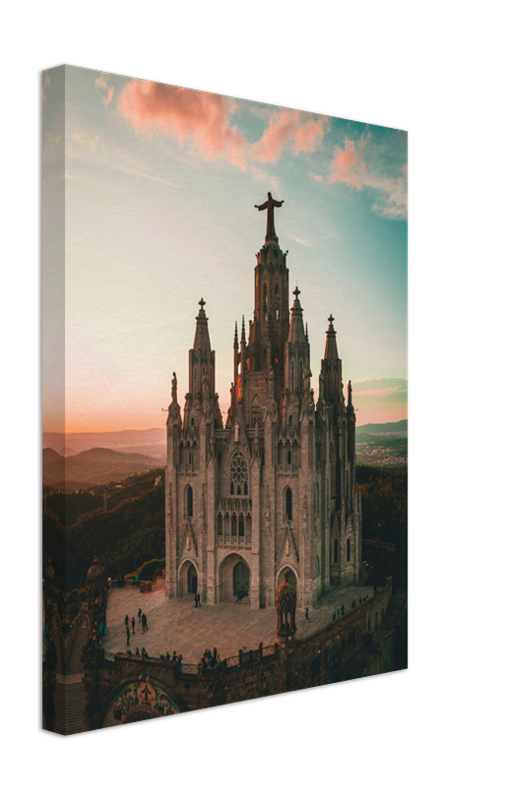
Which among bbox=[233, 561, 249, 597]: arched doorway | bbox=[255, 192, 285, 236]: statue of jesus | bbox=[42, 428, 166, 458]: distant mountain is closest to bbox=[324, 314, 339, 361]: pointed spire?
bbox=[255, 192, 285, 236]: statue of jesus

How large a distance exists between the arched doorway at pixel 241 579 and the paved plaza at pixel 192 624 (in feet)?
1.12

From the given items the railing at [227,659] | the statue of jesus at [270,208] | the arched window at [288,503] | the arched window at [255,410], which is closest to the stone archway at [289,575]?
the arched window at [288,503]

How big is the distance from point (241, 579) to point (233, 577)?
0.31 meters

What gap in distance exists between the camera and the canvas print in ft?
47.9

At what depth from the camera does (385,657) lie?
19906 mm

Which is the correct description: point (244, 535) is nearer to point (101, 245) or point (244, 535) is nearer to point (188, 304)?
point (188, 304)

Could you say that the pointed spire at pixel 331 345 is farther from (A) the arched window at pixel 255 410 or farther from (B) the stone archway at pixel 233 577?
(B) the stone archway at pixel 233 577

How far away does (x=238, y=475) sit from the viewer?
20.5 meters

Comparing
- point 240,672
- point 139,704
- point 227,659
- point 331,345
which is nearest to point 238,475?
point 331,345

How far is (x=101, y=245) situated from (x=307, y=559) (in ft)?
35.2

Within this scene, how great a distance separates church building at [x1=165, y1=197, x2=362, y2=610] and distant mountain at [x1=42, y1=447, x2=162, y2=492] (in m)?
2.58

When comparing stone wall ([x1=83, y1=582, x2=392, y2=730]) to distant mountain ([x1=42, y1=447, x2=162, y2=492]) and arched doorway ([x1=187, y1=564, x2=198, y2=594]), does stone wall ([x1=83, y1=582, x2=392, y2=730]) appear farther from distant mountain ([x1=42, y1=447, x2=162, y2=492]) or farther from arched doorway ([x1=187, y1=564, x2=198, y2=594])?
distant mountain ([x1=42, y1=447, x2=162, y2=492])

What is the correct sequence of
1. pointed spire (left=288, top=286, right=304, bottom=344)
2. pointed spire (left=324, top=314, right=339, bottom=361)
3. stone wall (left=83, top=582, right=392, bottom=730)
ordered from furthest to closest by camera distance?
pointed spire (left=324, top=314, right=339, bottom=361) → pointed spire (left=288, top=286, right=304, bottom=344) → stone wall (left=83, top=582, right=392, bottom=730)

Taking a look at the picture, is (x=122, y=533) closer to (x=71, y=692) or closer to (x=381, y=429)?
(x=71, y=692)
